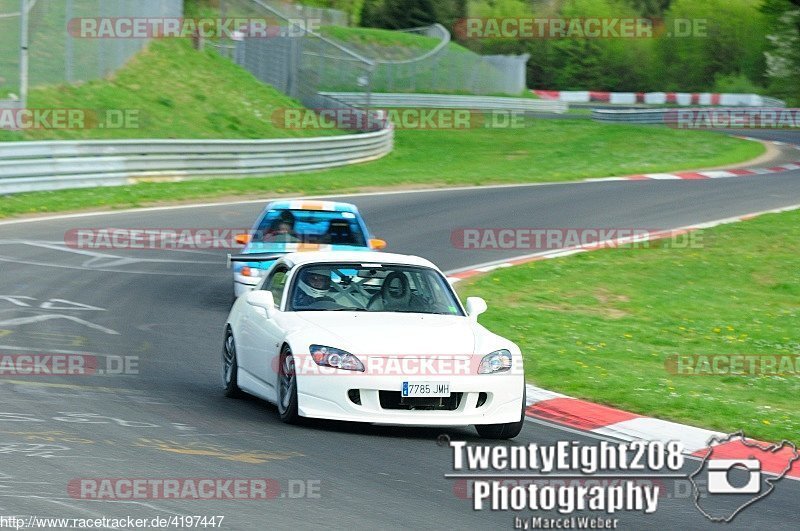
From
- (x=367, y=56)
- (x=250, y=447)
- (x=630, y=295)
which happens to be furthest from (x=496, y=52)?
(x=250, y=447)

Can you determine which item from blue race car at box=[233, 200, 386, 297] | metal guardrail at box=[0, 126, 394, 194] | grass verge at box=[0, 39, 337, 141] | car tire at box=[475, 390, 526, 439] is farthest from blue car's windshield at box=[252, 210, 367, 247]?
grass verge at box=[0, 39, 337, 141]

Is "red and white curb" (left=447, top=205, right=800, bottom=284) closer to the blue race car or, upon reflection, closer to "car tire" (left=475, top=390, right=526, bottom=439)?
the blue race car

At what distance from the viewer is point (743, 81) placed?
90.9 metres

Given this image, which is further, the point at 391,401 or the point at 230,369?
the point at 230,369

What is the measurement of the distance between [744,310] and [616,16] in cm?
9257

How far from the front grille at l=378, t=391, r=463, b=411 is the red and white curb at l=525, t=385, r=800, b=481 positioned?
1.30 meters

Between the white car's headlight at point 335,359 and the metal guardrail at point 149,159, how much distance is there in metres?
16.4

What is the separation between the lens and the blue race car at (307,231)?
1586 cm

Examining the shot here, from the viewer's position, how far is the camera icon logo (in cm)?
783

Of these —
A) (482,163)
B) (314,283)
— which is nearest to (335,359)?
(314,283)

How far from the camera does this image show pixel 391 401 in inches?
354

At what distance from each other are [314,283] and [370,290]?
45 cm

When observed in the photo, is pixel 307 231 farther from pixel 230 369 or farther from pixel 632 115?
pixel 632 115

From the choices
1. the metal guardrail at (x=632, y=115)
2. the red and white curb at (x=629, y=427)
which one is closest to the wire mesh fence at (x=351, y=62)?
the metal guardrail at (x=632, y=115)
